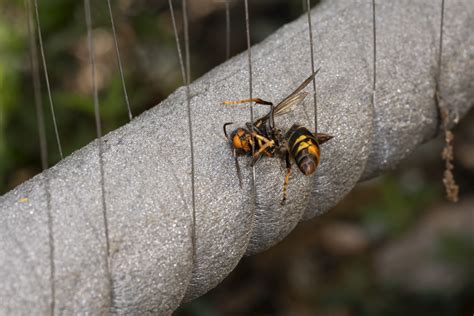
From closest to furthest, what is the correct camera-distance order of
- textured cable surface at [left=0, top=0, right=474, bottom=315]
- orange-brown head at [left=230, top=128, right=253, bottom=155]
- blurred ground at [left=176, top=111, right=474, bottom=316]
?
textured cable surface at [left=0, top=0, right=474, bottom=315]
orange-brown head at [left=230, top=128, right=253, bottom=155]
blurred ground at [left=176, top=111, right=474, bottom=316]

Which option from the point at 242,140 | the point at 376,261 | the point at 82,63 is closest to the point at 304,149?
the point at 242,140

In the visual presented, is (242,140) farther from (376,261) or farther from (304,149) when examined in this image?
(376,261)

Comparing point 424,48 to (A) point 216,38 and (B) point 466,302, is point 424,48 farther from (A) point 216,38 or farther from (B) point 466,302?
(A) point 216,38

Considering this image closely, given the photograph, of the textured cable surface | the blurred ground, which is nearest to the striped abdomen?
the textured cable surface

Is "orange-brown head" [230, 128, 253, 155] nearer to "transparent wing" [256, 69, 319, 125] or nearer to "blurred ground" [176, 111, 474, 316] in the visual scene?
"transparent wing" [256, 69, 319, 125]

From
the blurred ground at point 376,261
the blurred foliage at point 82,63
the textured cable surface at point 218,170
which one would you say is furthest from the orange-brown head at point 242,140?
the blurred ground at point 376,261
